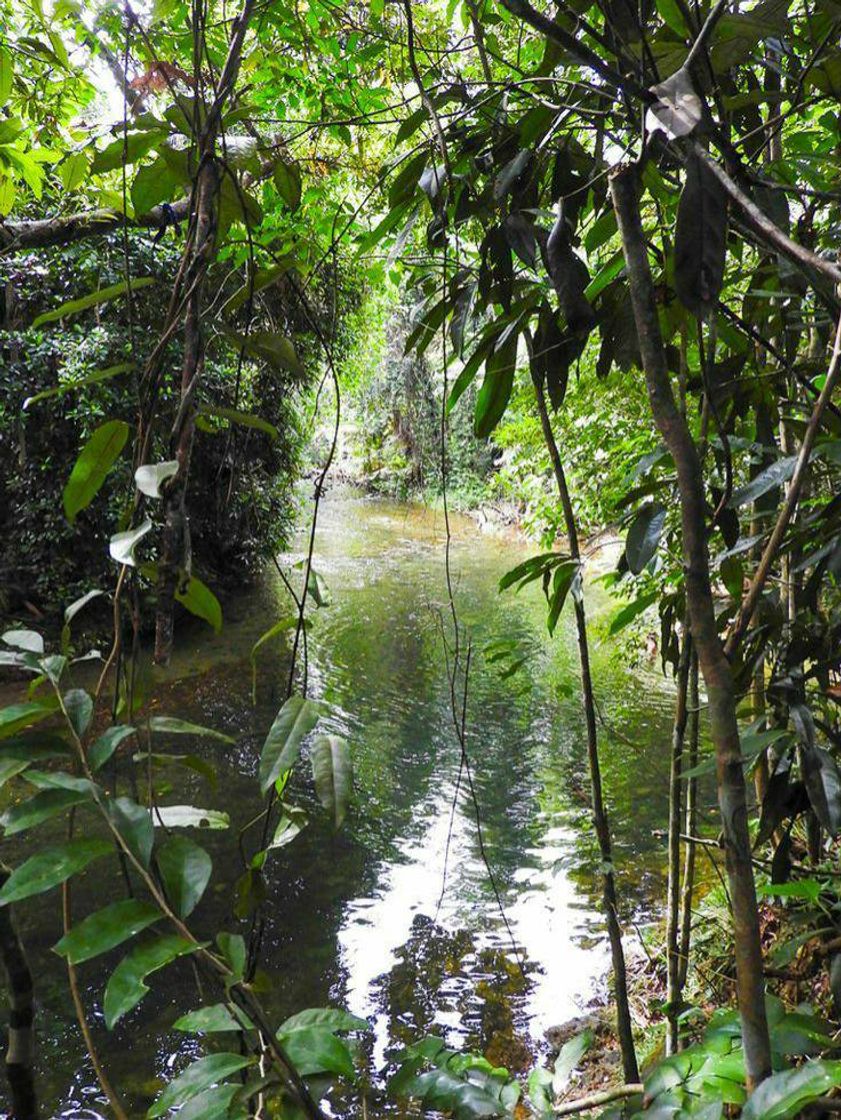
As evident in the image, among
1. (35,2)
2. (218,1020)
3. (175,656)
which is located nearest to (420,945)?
(218,1020)

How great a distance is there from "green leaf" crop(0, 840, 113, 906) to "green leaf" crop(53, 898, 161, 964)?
0.11ft

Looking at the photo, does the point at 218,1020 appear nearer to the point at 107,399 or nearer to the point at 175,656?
the point at 107,399

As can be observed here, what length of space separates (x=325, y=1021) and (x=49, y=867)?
0.87 feet

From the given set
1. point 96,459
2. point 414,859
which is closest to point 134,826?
point 96,459

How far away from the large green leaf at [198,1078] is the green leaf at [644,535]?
57cm

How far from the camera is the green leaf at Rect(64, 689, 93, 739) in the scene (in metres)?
0.58

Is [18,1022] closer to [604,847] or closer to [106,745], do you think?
[106,745]

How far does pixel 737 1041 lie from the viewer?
2.56ft

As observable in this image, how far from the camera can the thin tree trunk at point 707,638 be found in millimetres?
570

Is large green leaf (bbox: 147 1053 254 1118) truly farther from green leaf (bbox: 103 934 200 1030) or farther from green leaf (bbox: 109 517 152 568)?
green leaf (bbox: 109 517 152 568)

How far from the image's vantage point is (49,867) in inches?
20.4

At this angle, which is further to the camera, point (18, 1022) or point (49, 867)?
point (18, 1022)

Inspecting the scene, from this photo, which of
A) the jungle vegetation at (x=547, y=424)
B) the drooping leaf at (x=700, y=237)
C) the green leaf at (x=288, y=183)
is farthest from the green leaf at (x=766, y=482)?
the green leaf at (x=288, y=183)

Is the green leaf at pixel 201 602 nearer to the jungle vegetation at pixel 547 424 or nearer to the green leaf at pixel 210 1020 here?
the jungle vegetation at pixel 547 424
